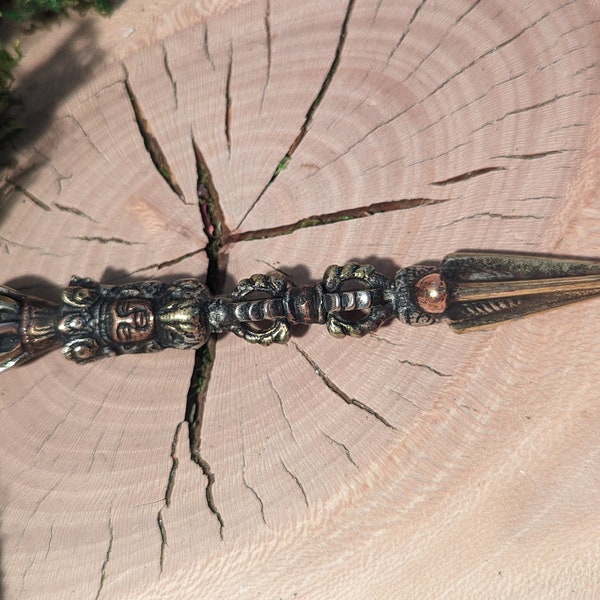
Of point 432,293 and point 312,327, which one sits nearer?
point 432,293

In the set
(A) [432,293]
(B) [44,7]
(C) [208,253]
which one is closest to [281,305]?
(C) [208,253]

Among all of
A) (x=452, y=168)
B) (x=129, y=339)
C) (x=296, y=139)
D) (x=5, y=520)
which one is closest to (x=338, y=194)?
(x=296, y=139)

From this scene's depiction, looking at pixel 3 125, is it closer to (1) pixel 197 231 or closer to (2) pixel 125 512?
(1) pixel 197 231

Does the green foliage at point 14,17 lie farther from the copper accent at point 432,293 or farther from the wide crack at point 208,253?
the copper accent at point 432,293

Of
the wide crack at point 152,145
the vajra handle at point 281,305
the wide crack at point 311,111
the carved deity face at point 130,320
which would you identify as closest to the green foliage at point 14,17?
the wide crack at point 152,145

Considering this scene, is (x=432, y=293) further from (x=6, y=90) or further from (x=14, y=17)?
(x=14, y=17)

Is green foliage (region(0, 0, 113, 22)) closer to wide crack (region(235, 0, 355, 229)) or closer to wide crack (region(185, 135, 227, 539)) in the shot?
wide crack (region(185, 135, 227, 539))

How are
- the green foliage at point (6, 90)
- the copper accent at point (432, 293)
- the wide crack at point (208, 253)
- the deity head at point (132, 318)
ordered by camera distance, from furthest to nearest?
the green foliage at point (6, 90) < the wide crack at point (208, 253) < the deity head at point (132, 318) < the copper accent at point (432, 293)
